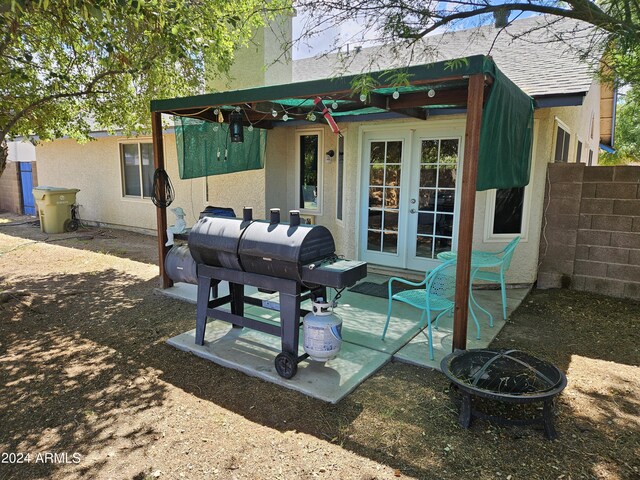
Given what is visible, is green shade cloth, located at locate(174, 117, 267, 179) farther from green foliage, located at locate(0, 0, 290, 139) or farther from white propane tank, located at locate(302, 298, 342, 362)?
white propane tank, located at locate(302, 298, 342, 362)

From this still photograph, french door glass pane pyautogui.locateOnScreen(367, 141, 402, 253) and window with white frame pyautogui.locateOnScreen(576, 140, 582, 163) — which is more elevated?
window with white frame pyautogui.locateOnScreen(576, 140, 582, 163)

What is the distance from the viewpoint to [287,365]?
11.6 ft

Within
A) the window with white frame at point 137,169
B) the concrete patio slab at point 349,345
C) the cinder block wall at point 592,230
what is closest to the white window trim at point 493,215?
the cinder block wall at point 592,230

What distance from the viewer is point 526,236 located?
19.7 ft

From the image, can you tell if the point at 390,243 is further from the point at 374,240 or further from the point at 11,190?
the point at 11,190

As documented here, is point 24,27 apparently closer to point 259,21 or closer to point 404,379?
point 259,21

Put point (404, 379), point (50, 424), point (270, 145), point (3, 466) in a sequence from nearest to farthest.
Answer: point (3, 466), point (50, 424), point (404, 379), point (270, 145)

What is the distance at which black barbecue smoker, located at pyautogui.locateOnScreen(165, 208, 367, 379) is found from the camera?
135 inches

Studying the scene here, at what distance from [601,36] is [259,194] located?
5605 mm

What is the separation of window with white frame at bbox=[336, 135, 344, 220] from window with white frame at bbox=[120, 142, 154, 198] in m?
5.58

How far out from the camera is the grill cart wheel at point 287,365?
3.53m

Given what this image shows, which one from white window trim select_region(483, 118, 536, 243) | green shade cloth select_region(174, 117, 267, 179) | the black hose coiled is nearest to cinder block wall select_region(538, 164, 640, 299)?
white window trim select_region(483, 118, 536, 243)

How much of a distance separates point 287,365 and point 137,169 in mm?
9252

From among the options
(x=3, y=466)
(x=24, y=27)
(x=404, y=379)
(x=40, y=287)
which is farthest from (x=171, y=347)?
(x=24, y=27)
